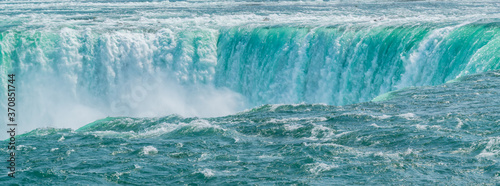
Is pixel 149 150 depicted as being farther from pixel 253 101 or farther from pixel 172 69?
pixel 172 69

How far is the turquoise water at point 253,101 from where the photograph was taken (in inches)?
710

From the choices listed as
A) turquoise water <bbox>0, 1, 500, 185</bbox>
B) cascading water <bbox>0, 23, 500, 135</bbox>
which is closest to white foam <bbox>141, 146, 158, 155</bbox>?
turquoise water <bbox>0, 1, 500, 185</bbox>

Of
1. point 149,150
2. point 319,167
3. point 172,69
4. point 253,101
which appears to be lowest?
point 253,101

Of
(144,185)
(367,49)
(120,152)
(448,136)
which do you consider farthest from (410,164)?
(367,49)

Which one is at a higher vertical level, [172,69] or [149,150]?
[149,150]

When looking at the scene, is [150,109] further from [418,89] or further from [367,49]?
[418,89]

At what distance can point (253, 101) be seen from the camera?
119 ft

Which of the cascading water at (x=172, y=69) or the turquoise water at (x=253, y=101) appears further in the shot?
the cascading water at (x=172, y=69)

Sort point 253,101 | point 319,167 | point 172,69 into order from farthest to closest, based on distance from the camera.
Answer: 1. point 172,69
2. point 253,101
3. point 319,167

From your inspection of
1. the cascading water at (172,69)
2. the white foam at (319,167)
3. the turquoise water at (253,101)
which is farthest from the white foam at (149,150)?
the cascading water at (172,69)

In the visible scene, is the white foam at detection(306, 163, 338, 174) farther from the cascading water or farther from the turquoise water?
the cascading water

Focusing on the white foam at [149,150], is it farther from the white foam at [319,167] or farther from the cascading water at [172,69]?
the cascading water at [172,69]

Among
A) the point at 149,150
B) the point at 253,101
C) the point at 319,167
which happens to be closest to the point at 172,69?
the point at 253,101

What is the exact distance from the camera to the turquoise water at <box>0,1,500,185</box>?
18.0m
